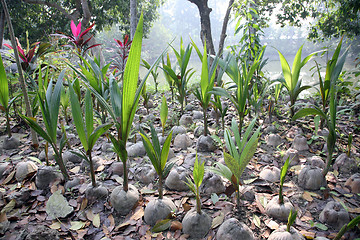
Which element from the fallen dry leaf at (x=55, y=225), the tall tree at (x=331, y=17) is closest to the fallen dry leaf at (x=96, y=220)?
the fallen dry leaf at (x=55, y=225)

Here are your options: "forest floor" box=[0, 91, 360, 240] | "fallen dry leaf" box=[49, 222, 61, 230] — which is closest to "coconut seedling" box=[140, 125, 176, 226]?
"forest floor" box=[0, 91, 360, 240]

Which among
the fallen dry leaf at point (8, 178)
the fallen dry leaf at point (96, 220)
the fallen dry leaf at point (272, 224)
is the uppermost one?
the fallen dry leaf at point (8, 178)

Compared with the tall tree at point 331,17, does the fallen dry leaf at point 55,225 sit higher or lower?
lower

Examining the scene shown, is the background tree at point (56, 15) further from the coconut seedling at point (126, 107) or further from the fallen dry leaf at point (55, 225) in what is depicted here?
the fallen dry leaf at point (55, 225)

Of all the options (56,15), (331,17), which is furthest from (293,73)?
(56,15)

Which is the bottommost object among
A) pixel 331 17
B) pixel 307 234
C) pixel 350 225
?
pixel 307 234

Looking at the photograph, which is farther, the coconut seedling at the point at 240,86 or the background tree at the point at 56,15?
the background tree at the point at 56,15

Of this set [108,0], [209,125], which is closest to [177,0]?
[108,0]

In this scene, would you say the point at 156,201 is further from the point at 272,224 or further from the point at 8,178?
the point at 8,178

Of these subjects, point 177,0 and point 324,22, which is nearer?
point 324,22

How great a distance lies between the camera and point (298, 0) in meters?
3.96

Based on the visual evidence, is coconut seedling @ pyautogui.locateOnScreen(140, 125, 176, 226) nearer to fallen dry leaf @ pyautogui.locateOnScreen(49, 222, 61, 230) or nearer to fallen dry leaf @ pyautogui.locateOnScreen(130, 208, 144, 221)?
fallen dry leaf @ pyautogui.locateOnScreen(130, 208, 144, 221)

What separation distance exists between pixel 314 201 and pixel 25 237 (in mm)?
1067

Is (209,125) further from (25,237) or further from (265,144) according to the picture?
(25,237)
